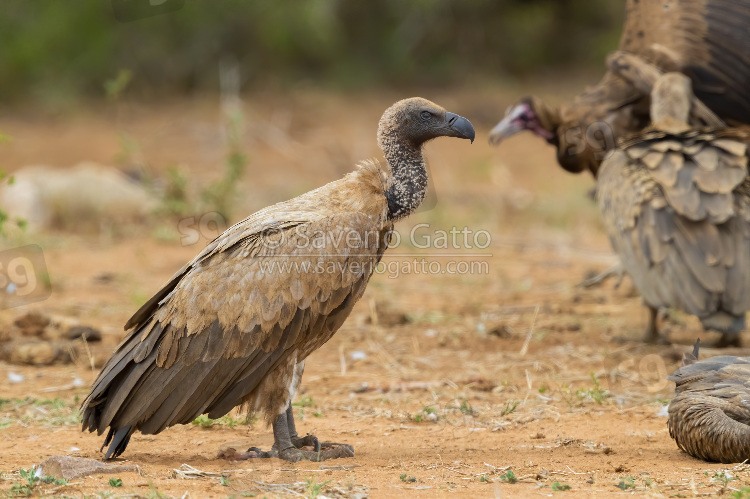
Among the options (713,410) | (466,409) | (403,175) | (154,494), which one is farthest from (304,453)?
(713,410)

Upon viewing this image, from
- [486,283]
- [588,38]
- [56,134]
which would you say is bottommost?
[486,283]

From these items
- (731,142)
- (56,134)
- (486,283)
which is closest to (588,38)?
(56,134)

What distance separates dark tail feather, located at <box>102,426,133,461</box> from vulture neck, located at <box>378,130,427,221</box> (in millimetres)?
1568

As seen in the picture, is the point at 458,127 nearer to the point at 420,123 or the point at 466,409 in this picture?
the point at 420,123

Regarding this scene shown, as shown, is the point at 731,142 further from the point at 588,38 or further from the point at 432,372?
the point at 588,38

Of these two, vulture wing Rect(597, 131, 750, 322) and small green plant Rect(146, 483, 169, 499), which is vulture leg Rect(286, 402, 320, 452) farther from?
vulture wing Rect(597, 131, 750, 322)

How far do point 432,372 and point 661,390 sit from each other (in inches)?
55.8

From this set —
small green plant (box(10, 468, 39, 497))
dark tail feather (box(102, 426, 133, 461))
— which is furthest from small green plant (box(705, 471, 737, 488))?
small green plant (box(10, 468, 39, 497))

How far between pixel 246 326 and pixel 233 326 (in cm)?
6

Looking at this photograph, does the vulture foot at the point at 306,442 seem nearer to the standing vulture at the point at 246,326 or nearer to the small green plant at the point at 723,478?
the standing vulture at the point at 246,326

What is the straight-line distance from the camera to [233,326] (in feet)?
13.8

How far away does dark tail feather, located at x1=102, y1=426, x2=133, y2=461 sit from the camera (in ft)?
13.8

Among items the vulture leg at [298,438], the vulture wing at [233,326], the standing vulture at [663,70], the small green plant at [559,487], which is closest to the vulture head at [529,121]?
the standing vulture at [663,70]

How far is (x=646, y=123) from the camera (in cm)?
764
